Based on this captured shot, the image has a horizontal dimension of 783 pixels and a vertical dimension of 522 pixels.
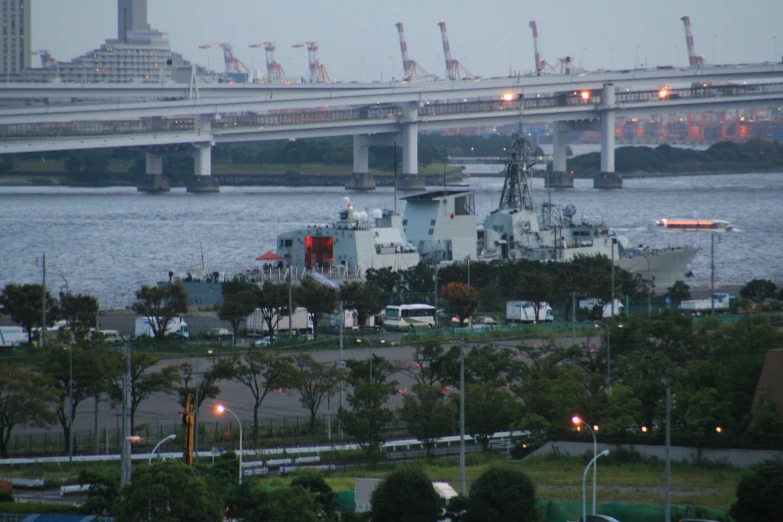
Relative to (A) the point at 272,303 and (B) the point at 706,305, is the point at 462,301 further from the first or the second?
(B) the point at 706,305

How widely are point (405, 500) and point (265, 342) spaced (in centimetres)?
915

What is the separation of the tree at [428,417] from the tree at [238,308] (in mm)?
6475

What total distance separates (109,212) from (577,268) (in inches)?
1112

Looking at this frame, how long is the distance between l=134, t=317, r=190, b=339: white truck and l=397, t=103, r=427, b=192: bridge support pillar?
3930 centimetres

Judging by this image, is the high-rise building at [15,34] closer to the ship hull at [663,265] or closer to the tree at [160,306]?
the ship hull at [663,265]

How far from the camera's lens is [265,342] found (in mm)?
17234

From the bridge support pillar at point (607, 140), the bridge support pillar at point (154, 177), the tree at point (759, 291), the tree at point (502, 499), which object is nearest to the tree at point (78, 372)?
the tree at point (502, 499)

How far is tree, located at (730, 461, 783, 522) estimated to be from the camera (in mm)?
8148

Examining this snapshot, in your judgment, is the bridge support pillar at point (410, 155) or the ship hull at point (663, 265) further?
the bridge support pillar at point (410, 155)

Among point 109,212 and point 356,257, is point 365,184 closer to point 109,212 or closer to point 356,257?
point 109,212

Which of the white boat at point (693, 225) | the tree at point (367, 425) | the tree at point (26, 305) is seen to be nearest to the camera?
the tree at point (367, 425)

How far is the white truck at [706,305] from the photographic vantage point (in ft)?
68.2

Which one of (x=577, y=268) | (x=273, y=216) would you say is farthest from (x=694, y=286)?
(x=273, y=216)

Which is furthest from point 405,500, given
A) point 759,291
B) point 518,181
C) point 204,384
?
point 518,181
